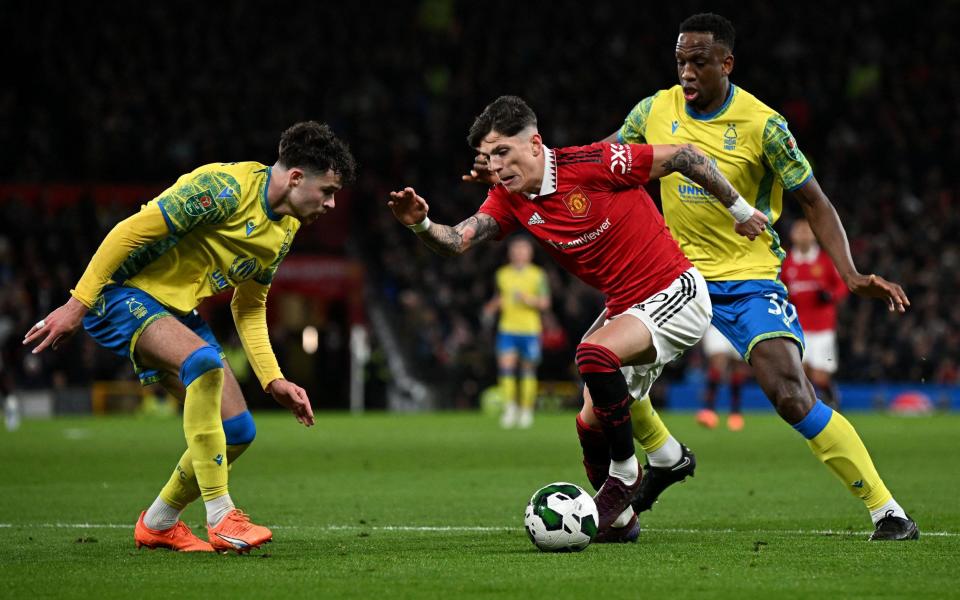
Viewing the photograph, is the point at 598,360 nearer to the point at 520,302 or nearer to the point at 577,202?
the point at 577,202

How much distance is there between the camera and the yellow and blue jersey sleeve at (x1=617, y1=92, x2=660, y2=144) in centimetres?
764

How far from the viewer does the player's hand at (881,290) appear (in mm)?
6672

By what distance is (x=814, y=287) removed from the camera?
16297mm

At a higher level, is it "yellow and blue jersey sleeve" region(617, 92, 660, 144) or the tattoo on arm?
"yellow and blue jersey sleeve" region(617, 92, 660, 144)

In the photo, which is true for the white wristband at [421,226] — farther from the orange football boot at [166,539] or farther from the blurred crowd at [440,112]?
the blurred crowd at [440,112]

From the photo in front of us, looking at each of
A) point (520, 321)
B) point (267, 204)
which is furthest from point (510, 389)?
point (267, 204)

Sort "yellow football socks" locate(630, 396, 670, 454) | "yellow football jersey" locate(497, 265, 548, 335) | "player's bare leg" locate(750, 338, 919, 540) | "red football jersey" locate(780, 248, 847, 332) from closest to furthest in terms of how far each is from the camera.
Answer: "player's bare leg" locate(750, 338, 919, 540) → "yellow football socks" locate(630, 396, 670, 454) → "red football jersey" locate(780, 248, 847, 332) → "yellow football jersey" locate(497, 265, 548, 335)

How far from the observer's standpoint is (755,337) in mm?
6965

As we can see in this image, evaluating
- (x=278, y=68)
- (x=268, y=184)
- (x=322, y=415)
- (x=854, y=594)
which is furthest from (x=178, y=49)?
(x=854, y=594)

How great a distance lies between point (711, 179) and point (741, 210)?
215 millimetres

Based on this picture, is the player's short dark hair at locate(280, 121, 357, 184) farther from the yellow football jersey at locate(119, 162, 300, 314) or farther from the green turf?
the green turf

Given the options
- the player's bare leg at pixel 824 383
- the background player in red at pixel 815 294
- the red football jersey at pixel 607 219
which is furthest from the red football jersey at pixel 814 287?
the red football jersey at pixel 607 219

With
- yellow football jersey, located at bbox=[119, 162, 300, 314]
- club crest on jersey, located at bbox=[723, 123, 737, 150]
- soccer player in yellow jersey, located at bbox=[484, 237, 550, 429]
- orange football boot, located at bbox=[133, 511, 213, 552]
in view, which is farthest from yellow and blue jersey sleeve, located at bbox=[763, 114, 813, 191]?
soccer player in yellow jersey, located at bbox=[484, 237, 550, 429]

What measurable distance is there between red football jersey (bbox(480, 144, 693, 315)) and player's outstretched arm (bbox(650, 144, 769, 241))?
0.09 metres
